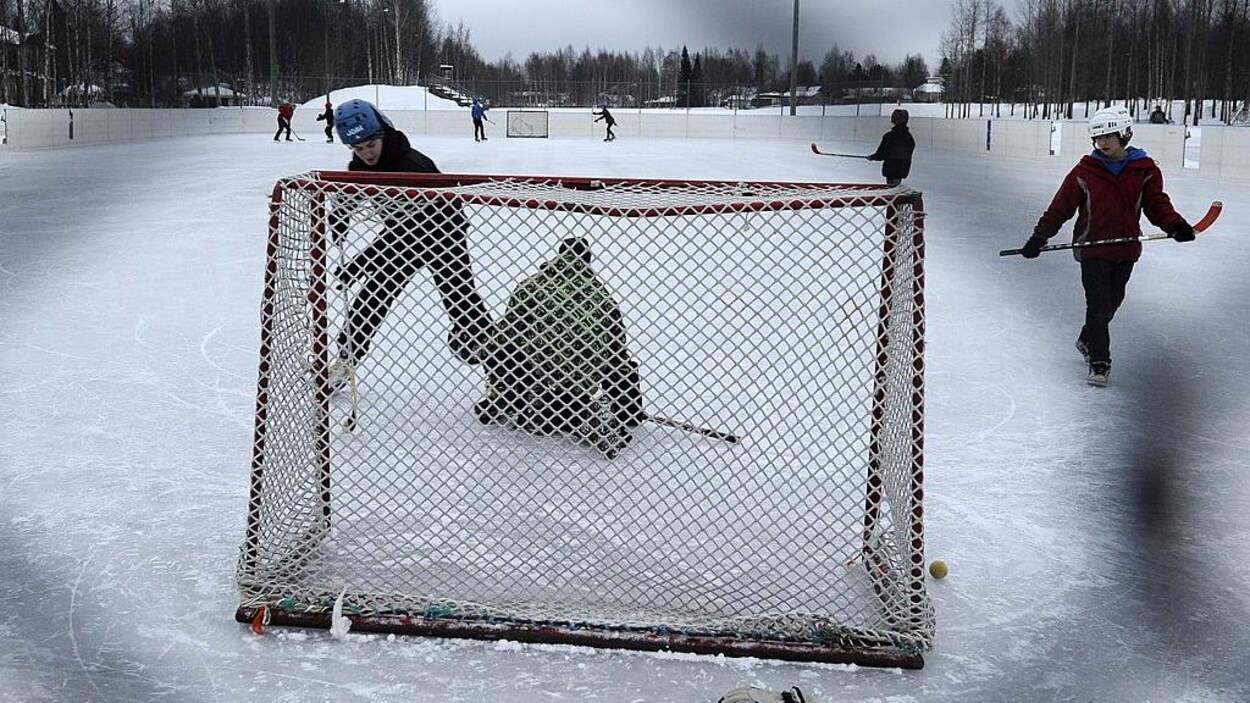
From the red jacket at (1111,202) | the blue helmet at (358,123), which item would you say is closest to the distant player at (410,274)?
the blue helmet at (358,123)

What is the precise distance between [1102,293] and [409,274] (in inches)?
138

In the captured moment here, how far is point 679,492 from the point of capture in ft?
11.6

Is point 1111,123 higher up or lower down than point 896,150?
higher up

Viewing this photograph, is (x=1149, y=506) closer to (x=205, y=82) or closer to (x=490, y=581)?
(x=490, y=581)

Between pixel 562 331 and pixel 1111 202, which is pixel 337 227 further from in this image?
pixel 1111 202

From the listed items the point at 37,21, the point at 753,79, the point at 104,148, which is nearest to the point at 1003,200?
the point at 104,148

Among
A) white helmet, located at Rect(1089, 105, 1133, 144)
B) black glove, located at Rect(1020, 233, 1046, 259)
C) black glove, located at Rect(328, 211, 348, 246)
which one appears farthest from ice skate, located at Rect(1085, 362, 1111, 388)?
black glove, located at Rect(328, 211, 348, 246)

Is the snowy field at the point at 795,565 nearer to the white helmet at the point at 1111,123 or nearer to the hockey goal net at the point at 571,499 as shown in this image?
the hockey goal net at the point at 571,499

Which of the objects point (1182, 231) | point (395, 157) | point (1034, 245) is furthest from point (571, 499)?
point (1182, 231)

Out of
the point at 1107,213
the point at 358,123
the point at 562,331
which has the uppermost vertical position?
the point at 358,123

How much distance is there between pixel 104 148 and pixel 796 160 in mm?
13590

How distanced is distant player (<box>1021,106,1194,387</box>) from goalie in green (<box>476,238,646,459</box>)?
2.44 metres

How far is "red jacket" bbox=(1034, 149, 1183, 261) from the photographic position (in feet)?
16.8

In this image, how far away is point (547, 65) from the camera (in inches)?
3169
